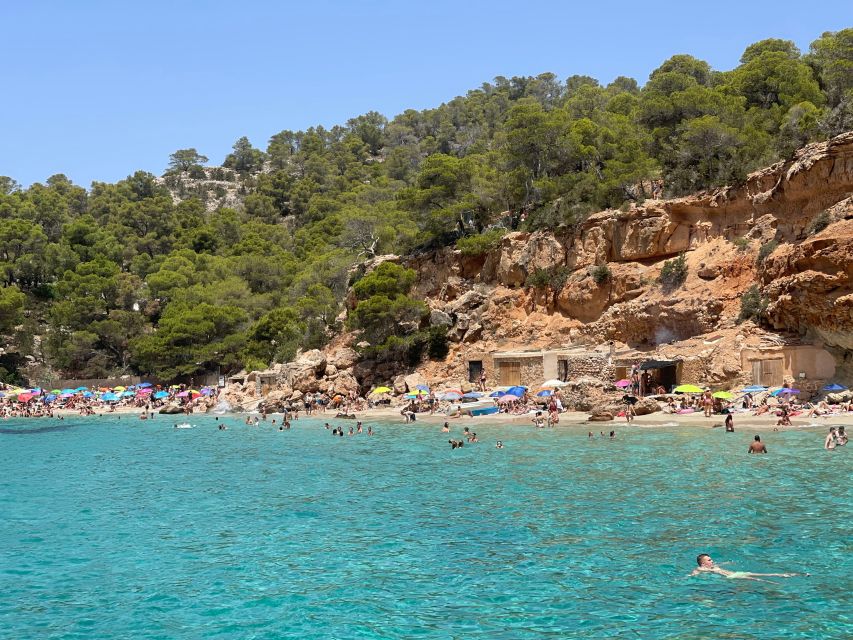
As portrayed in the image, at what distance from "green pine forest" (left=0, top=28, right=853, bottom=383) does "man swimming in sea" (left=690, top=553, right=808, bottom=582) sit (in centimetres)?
3003

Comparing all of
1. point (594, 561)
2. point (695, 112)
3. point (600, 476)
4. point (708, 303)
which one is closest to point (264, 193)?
point (695, 112)

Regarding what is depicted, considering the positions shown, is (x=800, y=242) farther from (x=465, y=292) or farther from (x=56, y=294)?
(x=56, y=294)

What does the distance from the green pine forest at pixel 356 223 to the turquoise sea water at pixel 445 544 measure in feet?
68.5

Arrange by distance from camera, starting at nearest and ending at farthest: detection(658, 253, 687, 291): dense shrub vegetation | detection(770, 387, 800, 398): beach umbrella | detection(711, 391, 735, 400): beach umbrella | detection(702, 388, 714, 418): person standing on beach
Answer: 1. detection(770, 387, 800, 398): beach umbrella
2. detection(711, 391, 735, 400): beach umbrella
3. detection(702, 388, 714, 418): person standing on beach
4. detection(658, 253, 687, 291): dense shrub vegetation

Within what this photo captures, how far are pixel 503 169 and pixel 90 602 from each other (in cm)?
4345

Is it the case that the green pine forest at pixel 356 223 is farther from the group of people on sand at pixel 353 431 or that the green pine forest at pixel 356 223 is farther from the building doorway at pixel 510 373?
the group of people on sand at pixel 353 431

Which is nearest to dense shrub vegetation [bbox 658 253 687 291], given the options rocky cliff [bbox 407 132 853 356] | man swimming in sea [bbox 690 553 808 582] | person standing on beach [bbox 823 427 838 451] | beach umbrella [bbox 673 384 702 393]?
rocky cliff [bbox 407 132 853 356]

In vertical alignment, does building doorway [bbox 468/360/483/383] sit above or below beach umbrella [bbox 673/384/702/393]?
above

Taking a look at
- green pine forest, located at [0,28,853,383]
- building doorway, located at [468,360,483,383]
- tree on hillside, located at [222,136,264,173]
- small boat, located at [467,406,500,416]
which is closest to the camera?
small boat, located at [467,406,500,416]

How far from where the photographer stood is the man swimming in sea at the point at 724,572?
11.1 meters

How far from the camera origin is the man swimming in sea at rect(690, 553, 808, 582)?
36.3 ft

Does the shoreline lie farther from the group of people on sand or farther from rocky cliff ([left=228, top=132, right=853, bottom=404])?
rocky cliff ([left=228, top=132, right=853, bottom=404])

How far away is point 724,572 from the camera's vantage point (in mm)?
11266

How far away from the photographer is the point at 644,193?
142 ft
